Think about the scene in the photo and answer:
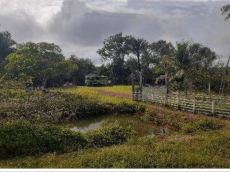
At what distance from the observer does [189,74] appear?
69.5 ft

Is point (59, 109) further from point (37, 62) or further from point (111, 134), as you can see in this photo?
point (37, 62)

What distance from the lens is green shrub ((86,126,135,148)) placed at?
9.37m

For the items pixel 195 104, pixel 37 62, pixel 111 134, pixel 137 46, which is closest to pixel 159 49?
pixel 137 46

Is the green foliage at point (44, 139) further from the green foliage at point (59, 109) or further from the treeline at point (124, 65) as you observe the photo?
the treeline at point (124, 65)

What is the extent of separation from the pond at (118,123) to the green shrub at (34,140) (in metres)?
3.41

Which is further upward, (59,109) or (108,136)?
(59,109)

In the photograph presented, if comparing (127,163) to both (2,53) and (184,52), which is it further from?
(2,53)

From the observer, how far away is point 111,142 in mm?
9617

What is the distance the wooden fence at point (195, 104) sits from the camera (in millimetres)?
12867

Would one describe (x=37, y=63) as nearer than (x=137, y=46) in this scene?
Yes

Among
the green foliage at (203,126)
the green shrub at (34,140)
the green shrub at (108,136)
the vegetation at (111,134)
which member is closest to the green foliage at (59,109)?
the vegetation at (111,134)

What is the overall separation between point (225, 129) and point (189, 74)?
37.3ft

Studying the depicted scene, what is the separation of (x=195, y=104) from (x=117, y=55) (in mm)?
35598

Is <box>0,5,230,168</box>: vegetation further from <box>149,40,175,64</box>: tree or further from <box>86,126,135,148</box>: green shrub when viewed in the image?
<box>149,40,175,64</box>: tree
